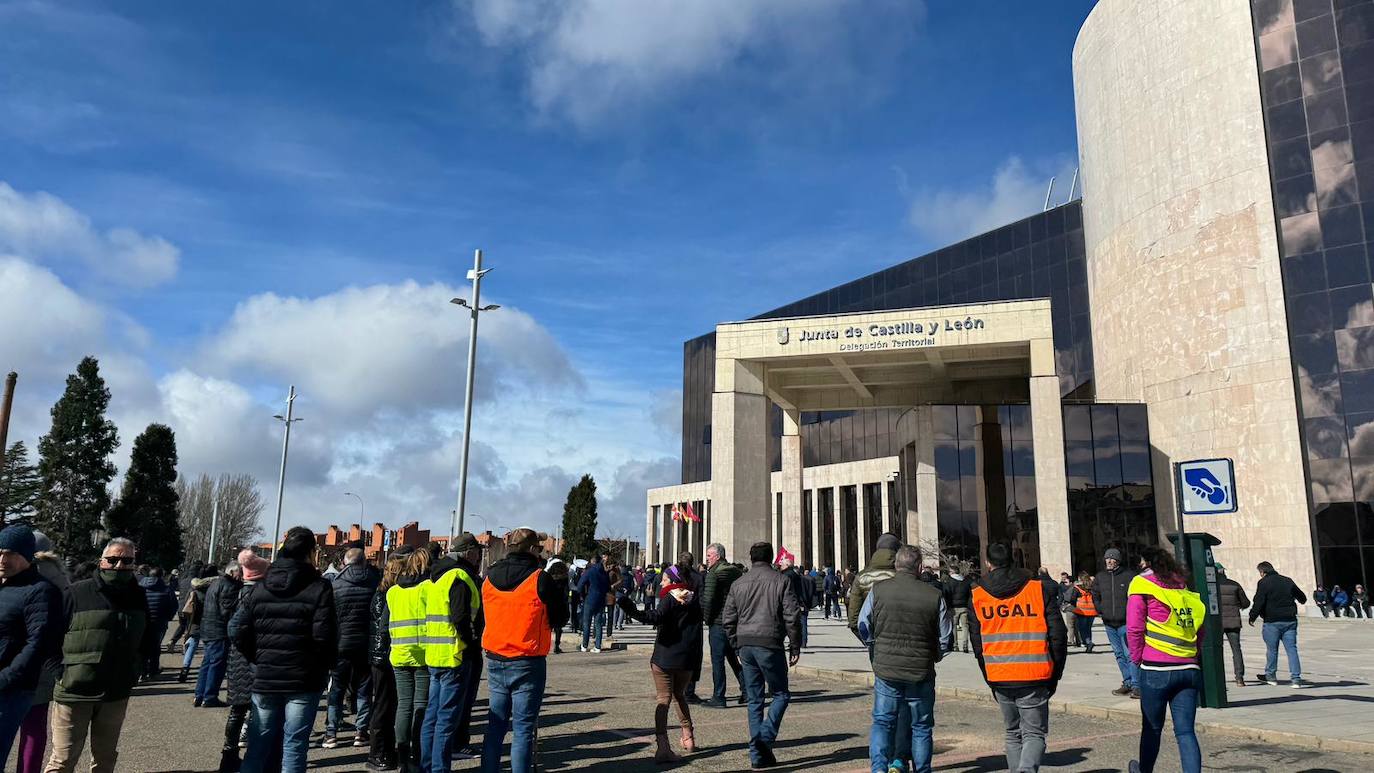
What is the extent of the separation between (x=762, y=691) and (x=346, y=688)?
4.29 m

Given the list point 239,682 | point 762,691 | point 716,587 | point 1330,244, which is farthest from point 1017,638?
point 1330,244

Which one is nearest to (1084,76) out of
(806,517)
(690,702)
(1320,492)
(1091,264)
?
(1091,264)

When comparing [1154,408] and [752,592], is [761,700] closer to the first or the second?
[752,592]

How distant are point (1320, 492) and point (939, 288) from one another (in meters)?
24.4

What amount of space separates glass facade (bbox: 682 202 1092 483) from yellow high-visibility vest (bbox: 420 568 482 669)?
3937cm

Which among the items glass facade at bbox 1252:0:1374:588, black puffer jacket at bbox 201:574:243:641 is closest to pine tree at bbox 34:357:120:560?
black puffer jacket at bbox 201:574:243:641

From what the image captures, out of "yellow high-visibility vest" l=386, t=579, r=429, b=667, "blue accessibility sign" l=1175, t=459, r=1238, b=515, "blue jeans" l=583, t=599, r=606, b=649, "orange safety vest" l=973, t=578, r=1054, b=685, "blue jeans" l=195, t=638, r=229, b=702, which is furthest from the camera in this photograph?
"blue jeans" l=583, t=599, r=606, b=649

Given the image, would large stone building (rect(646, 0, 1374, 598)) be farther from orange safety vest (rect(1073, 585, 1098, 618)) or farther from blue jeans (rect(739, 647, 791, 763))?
blue jeans (rect(739, 647, 791, 763))

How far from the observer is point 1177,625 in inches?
250

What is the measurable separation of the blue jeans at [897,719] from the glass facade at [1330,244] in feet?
100

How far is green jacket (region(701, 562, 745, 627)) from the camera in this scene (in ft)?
31.0

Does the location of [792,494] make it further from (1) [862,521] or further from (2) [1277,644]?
(2) [1277,644]

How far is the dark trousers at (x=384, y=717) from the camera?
25.0ft

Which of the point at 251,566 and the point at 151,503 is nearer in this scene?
the point at 251,566
